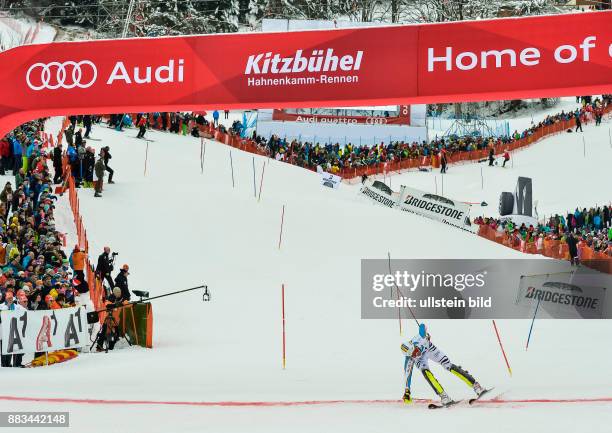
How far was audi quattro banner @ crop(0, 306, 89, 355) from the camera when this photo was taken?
13.6 m

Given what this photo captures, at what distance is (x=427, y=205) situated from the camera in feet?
93.1

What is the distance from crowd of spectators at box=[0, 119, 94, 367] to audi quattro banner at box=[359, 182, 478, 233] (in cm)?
1006

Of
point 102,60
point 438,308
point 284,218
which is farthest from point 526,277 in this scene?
point 102,60

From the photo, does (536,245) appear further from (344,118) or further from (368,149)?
(344,118)

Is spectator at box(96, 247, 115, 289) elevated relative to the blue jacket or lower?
lower

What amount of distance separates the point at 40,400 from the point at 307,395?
3026mm

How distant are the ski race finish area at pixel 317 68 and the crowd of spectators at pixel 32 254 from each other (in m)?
3.97

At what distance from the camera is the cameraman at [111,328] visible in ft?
51.4

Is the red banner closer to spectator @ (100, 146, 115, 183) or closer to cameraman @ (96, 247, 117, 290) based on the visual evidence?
spectator @ (100, 146, 115, 183)

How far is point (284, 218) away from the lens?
2538cm

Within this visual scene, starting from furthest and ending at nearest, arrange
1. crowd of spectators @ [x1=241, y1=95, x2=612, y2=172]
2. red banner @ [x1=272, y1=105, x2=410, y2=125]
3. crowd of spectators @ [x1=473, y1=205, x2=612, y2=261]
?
red banner @ [x1=272, y1=105, x2=410, y2=125] < crowd of spectators @ [x1=241, y1=95, x2=612, y2=172] < crowd of spectators @ [x1=473, y1=205, x2=612, y2=261]

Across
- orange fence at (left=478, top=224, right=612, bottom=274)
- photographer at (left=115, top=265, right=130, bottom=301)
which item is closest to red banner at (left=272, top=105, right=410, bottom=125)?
orange fence at (left=478, top=224, right=612, bottom=274)

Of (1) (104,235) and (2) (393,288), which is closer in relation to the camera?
(2) (393,288)

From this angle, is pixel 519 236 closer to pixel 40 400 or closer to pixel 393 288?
pixel 393 288
